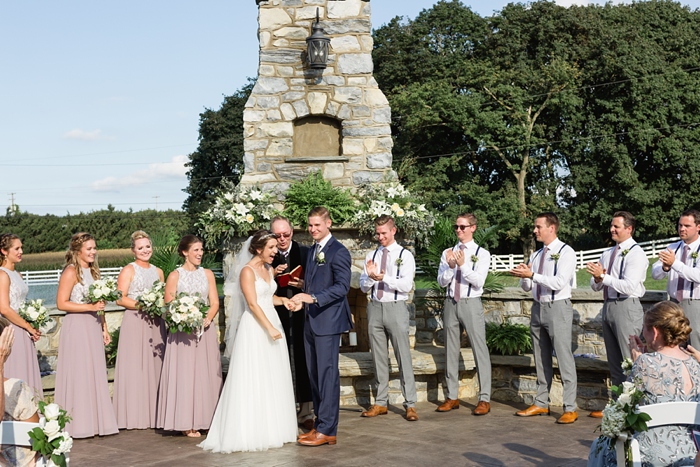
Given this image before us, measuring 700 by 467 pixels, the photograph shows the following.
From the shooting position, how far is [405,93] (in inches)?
1258

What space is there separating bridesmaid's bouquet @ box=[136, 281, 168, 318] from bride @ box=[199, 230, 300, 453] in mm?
940

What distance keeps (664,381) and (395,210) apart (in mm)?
5381

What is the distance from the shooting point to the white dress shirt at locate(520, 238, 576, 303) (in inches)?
295

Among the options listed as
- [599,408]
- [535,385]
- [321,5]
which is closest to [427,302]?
[535,385]

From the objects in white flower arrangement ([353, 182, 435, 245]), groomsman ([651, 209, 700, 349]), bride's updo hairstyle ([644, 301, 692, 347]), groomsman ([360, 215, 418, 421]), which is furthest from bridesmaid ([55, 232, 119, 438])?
groomsman ([651, 209, 700, 349])

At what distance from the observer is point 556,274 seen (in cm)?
754

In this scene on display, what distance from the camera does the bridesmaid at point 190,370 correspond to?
23.9 feet

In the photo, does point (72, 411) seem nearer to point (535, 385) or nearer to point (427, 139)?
point (535, 385)

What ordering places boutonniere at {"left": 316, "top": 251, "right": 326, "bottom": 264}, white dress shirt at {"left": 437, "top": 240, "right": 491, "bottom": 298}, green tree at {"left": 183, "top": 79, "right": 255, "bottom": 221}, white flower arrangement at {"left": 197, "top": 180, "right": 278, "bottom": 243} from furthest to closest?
green tree at {"left": 183, "top": 79, "right": 255, "bottom": 221}, white flower arrangement at {"left": 197, "top": 180, "right": 278, "bottom": 243}, white dress shirt at {"left": 437, "top": 240, "right": 491, "bottom": 298}, boutonniere at {"left": 316, "top": 251, "right": 326, "bottom": 264}

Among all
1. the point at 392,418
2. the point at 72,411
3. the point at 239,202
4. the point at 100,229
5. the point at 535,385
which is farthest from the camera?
the point at 100,229

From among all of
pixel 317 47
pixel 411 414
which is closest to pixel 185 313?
pixel 411 414

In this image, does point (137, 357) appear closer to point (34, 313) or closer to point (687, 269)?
point (34, 313)

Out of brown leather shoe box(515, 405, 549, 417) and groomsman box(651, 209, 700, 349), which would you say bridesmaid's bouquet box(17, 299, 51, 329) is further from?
groomsman box(651, 209, 700, 349)

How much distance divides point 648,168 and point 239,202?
2594 centimetres
